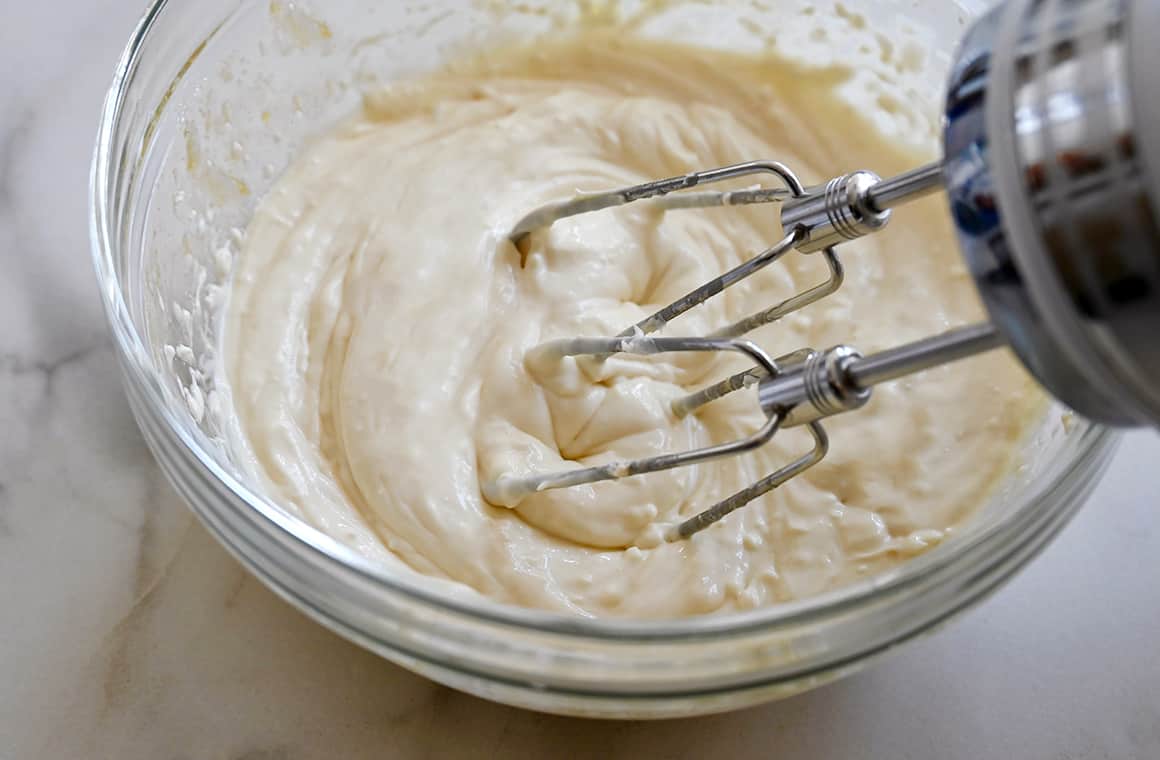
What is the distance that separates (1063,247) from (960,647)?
67 cm

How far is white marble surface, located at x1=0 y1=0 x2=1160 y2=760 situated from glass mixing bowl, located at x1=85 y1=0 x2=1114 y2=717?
0.15 meters

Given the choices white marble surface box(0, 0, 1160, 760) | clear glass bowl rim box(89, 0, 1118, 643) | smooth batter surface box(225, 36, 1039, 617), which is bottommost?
white marble surface box(0, 0, 1160, 760)

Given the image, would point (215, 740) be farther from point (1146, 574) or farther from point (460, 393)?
point (1146, 574)

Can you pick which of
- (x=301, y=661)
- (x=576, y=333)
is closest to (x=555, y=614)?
(x=301, y=661)

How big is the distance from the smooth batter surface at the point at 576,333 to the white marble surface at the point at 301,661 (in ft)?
0.39

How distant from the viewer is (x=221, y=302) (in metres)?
1.30

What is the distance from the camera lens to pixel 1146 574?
1.20m

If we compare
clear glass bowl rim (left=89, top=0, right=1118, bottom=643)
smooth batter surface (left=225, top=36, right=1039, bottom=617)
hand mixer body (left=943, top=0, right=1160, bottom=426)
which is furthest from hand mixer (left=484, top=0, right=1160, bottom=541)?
smooth batter surface (left=225, top=36, right=1039, bottom=617)

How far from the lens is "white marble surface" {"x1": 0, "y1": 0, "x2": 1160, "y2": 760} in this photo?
106cm

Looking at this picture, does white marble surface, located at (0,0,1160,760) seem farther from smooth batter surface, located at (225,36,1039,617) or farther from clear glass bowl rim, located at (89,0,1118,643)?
clear glass bowl rim, located at (89,0,1118,643)

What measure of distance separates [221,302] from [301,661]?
1.51 ft

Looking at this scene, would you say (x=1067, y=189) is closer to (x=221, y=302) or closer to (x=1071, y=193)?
(x=1071, y=193)

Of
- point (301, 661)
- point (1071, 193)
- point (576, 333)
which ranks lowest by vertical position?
point (301, 661)

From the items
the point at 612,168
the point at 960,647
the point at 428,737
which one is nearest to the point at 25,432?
the point at 428,737
